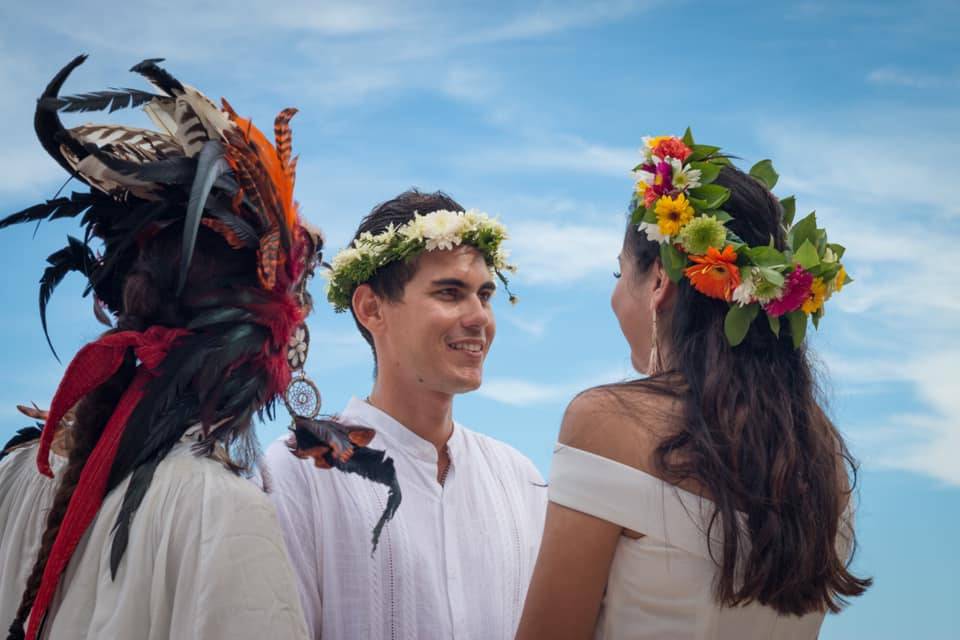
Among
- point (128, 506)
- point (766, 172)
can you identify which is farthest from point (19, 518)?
point (766, 172)

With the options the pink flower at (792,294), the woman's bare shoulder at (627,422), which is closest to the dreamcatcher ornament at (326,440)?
the woman's bare shoulder at (627,422)

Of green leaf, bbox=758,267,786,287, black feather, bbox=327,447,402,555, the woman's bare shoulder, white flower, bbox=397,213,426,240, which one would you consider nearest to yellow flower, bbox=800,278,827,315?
green leaf, bbox=758,267,786,287

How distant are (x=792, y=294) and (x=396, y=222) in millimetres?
2127

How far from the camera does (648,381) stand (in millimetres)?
2805

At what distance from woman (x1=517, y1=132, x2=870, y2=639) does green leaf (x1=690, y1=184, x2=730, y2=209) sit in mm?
236

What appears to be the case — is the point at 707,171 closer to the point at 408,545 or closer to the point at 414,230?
the point at 414,230

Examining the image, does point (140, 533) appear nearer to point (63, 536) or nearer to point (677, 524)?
point (63, 536)

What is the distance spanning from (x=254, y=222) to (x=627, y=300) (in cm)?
116

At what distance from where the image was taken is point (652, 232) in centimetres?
322

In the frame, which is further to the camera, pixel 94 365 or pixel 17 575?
pixel 17 575

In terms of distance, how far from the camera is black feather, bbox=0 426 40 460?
295cm

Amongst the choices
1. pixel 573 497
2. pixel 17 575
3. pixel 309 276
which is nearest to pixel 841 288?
pixel 573 497

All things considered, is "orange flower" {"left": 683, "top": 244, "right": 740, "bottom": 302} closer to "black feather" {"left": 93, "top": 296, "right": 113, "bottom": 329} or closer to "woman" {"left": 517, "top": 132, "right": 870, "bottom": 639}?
"woman" {"left": 517, "top": 132, "right": 870, "bottom": 639}

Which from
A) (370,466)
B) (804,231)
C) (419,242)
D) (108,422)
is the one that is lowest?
(108,422)
